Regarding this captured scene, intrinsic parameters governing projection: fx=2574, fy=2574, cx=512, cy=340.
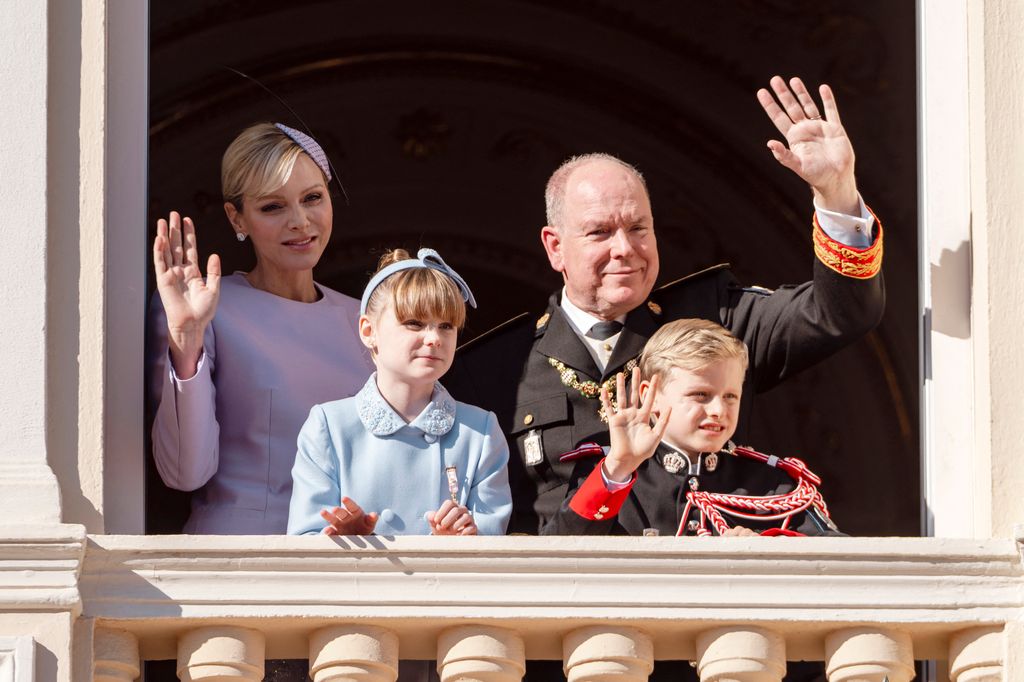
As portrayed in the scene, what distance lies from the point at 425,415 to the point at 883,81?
4307mm

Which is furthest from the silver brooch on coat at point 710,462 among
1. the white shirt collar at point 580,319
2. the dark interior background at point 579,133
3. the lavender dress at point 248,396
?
the dark interior background at point 579,133

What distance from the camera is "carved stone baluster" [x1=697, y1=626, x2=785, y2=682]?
5.62 meters

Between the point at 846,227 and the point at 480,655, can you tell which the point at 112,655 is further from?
the point at 846,227

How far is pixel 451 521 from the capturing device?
226 inches

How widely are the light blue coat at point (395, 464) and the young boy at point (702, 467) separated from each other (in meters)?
0.19

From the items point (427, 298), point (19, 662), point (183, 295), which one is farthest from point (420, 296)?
point (19, 662)

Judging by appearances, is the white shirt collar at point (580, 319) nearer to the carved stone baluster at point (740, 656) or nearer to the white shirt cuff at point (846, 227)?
the white shirt cuff at point (846, 227)

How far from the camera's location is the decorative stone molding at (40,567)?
5496 millimetres

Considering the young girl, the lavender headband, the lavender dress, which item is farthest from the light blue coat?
the lavender headband

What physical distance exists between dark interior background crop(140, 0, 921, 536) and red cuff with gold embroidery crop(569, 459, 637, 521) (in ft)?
13.2

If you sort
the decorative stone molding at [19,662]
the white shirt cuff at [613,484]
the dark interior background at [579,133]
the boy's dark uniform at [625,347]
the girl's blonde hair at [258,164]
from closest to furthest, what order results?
the decorative stone molding at [19,662] < the white shirt cuff at [613,484] < the boy's dark uniform at [625,347] < the girl's blonde hair at [258,164] < the dark interior background at [579,133]

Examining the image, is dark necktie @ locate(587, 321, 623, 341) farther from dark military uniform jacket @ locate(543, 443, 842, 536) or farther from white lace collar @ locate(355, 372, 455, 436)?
white lace collar @ locate(355, 372, 455, 436)

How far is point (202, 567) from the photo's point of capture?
18.4 feet

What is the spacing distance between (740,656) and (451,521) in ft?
2.31
